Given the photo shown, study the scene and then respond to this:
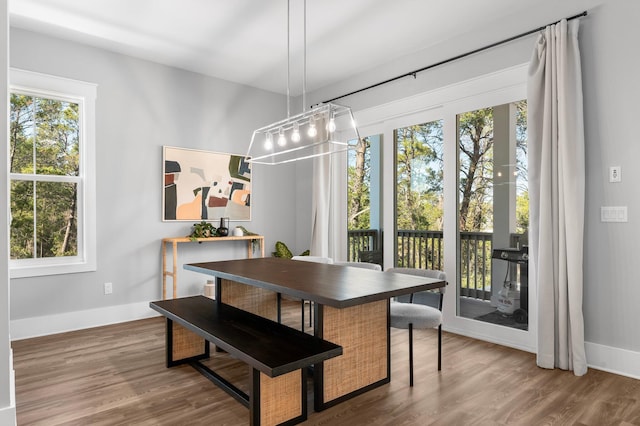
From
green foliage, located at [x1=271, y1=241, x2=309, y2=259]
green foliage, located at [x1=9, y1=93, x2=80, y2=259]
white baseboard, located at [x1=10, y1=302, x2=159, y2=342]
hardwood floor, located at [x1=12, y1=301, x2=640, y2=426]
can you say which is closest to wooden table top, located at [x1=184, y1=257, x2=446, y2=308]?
hardwood floor, located at [x1=12, y1=301, x2=640, y2=426]

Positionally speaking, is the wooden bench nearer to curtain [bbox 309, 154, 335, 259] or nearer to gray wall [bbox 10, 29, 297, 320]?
gray wall [bbox 10, 29, 297, 320]

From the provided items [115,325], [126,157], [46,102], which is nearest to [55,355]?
[115,325]

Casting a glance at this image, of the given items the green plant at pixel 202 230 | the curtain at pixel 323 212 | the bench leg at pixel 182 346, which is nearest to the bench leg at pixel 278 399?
the bench leg at pixel 182 346

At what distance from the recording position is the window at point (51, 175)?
372 centimetres

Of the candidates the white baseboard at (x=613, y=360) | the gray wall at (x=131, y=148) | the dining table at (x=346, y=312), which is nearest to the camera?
the dining table at (x=346, y=312)

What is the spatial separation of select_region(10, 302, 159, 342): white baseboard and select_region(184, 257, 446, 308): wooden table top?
160 cm

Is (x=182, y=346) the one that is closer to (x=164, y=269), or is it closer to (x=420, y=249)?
(x=164, y=269)

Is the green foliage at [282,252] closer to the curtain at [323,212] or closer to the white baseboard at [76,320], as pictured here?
the curtain at [323,212]

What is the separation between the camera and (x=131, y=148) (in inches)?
169

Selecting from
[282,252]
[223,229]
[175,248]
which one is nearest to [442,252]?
[282,252]

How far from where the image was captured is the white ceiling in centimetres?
325

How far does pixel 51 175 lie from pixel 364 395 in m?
3.58

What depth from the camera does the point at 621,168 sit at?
2.83 m

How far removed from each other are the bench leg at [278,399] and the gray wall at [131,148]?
2.85 m
